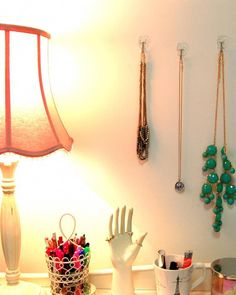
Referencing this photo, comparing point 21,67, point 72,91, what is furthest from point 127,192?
point 21,67

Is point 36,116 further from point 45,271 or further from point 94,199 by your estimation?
point 45,271

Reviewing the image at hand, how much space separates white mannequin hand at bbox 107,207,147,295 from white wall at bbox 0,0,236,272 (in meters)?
0.10

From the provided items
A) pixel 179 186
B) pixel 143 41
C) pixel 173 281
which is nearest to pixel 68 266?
pixel 173 281

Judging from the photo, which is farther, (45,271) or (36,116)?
(45,271)

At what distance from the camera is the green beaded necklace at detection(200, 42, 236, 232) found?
3.19 feet

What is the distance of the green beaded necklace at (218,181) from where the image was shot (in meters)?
0.97

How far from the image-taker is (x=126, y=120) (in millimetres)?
1009

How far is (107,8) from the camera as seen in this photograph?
975 mm

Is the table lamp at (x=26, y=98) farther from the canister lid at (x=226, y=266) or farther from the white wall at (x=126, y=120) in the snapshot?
the canister lid at (x=226, y=266)

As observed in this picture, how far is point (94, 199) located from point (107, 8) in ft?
1.70

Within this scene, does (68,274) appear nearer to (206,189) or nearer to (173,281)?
(173,281)

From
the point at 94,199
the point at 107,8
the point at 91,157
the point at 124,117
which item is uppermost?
the point at 107,8

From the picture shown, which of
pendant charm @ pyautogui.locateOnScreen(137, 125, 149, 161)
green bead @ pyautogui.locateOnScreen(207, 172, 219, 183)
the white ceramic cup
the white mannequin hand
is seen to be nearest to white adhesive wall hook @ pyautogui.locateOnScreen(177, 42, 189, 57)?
pendant charm @ pyautogui.locateOnScreen(137, 125, 149, 161)

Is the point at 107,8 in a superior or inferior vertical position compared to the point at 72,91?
superior
